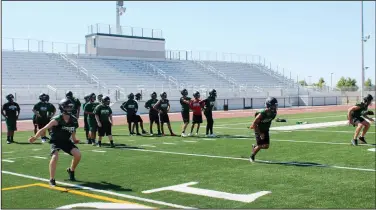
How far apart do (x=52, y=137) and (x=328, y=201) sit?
15.6 ft

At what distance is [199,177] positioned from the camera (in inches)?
337

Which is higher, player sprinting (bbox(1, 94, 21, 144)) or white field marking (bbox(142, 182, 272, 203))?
player sprinting (bbox(1, 94, 21, 144))

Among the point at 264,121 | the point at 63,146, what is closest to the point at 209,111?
the point at 264,121

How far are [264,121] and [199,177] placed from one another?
2.13 metres

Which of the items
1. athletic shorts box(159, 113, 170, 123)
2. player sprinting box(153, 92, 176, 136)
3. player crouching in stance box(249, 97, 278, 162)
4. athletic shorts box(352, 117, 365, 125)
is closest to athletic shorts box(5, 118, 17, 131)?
player sprinting box(153, 92, 176, 136)

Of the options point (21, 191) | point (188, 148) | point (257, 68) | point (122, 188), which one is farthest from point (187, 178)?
point (257, 68)

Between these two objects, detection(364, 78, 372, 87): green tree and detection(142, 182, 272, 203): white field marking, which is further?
detection(364, 78, 372, 87): green tree

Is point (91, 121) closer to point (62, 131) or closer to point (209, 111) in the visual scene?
point (209, 111)

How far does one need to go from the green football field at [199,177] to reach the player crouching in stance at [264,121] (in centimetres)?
51

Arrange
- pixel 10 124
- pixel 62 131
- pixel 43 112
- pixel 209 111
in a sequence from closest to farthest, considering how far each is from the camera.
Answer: pixel 62 131, pixel 43 112, pixel 10 124, pixel 209 111

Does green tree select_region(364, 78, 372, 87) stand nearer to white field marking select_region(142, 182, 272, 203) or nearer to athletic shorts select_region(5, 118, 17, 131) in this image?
athletic shorts select_region(5, 118, 17, 131)

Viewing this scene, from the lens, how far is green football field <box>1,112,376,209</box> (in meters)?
6.77

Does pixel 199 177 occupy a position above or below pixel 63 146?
below

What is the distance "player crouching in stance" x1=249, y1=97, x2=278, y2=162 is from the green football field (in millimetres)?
510
